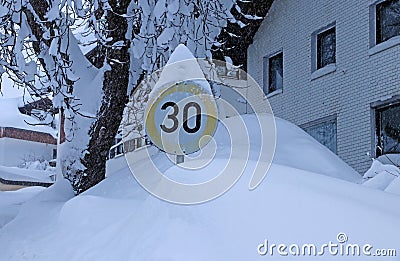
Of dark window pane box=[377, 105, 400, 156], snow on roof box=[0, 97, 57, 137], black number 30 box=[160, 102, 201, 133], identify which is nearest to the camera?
black number 30 box=[160, 102, 201, 133]

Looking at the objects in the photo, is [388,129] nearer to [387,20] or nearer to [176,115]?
[387,20]

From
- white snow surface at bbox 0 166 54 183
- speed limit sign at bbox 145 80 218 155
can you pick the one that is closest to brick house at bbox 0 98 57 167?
white snow surface at bbox 0 166 54 183

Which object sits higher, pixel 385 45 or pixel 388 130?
pixel 385 45

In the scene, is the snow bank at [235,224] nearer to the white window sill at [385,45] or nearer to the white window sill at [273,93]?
the white window sill at [385,45]

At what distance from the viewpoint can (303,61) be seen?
12227 mm

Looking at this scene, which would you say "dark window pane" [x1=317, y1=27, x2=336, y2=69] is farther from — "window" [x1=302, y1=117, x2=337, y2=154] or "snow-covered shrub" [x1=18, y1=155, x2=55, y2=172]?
"snow-covered shrub" [x1=18, y1=155, x2=55, y2=172]

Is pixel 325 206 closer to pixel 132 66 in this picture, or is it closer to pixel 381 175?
pixel 381 175

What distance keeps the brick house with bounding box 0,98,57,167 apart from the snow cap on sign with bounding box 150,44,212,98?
915 inches

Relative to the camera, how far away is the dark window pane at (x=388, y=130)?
9849mm

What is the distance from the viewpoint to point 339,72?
36.4ft

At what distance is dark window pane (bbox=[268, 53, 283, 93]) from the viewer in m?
13.3

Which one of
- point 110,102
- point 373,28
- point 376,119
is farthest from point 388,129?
point 110,102

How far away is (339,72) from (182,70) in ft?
21.4

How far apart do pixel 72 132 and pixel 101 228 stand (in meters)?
3.53
